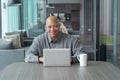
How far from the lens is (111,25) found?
18.9 feet

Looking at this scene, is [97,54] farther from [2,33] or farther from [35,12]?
[2,33]

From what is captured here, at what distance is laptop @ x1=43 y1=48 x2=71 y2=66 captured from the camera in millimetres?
2658

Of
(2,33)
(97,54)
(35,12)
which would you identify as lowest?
(97,54)

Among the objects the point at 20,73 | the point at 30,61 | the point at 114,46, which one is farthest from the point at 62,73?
the point at 114,46

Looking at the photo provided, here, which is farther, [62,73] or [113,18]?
[113,18]

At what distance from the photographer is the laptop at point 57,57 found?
266 centimetres

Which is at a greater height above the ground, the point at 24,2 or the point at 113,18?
the point at 24,2

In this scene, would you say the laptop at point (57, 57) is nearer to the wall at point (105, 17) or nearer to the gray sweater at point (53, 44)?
the gray sweater at point (53, 44)

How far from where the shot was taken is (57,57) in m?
2.67

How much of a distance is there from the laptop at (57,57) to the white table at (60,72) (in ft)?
0.22

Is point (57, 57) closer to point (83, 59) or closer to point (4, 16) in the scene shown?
point (83, 59)

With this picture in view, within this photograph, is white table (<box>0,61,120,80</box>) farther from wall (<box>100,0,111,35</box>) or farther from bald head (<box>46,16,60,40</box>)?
wall (<box>100,0,111,35</box>)

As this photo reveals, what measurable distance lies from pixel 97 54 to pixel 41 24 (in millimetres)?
2066

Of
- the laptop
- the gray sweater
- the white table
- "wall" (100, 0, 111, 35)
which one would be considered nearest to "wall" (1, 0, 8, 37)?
"wall" (100, 0, 111, 35)
